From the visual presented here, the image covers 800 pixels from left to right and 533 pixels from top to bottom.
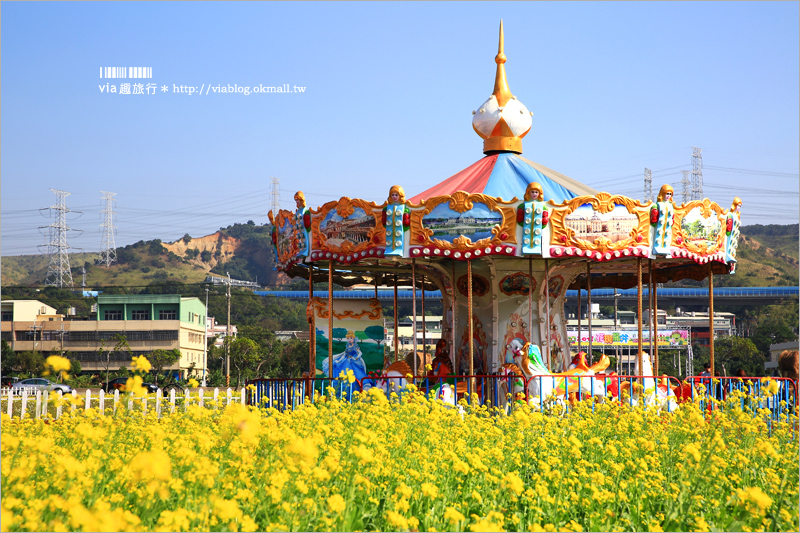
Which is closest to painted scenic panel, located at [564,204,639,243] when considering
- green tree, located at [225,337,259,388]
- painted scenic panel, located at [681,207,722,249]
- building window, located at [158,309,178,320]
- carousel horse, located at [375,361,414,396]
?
painted scenic panel, located at [681,207,722,249]

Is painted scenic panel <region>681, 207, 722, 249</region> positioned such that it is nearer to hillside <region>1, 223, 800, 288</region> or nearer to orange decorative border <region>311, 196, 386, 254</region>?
orange decorative border <region>311, 196, 386, 254</region>

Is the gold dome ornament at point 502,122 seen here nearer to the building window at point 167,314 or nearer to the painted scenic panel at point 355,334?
the painted scenic panel at point 355,334

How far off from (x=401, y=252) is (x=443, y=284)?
3.08m

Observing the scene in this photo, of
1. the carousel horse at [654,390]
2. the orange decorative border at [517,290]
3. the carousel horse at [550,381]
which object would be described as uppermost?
the orange decorative border at [517,290]

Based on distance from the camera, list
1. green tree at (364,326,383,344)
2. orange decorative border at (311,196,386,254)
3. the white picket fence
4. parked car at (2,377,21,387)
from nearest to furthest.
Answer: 1. the white picket fence
2. orange decorative border at (311,196,386,254)
3. green tree at (364,326,383,344)
4. parked car at (2,377,21,387)

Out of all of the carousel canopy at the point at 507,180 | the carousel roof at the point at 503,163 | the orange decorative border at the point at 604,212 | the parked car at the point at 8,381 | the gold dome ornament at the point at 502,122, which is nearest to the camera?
the orange decorative border at the point at 604,212

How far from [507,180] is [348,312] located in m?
3.85

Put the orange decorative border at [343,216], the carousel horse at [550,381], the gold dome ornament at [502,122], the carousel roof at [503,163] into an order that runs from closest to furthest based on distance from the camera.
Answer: the carousel horse at [550,381] → the orange decorative border at [343,216] → the carousel roof at [503,163] → the gold dome ornament at [502,122]

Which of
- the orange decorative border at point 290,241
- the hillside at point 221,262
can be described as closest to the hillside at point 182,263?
the hillside at point 221,262

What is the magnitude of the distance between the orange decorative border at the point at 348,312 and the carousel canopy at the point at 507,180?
2510mm

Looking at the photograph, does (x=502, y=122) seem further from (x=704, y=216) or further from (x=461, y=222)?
(x=704, y=216)

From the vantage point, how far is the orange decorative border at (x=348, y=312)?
14.7 metres

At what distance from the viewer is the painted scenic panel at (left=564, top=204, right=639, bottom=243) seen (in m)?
12.3

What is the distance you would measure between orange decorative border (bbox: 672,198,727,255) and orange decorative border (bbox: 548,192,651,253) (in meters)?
0.63
